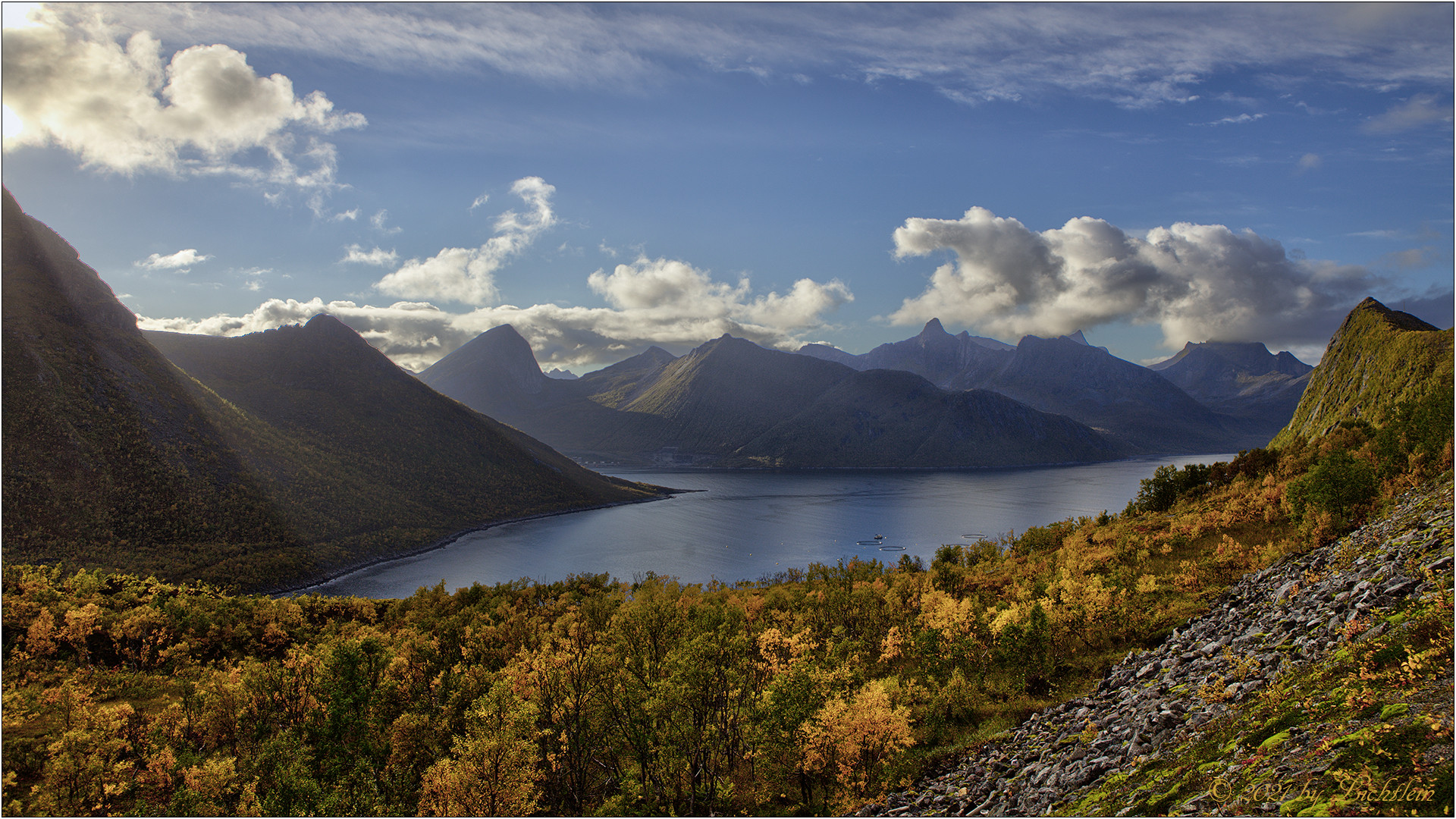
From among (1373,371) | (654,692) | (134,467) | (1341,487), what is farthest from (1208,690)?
(134,467)

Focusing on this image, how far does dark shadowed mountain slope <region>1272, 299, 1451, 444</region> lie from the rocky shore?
39001 mm

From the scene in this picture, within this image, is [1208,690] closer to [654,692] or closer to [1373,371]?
[654,692]

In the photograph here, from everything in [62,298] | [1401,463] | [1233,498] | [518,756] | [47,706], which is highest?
[62,298]

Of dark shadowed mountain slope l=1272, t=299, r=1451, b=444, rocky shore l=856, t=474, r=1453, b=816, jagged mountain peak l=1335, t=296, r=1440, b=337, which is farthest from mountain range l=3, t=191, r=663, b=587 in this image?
jagged mountain peak l=1335, t=296, r=1440, b=337

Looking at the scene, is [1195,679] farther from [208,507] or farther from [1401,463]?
[208,507]

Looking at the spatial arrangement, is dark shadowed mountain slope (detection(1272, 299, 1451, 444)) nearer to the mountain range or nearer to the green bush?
the green bush

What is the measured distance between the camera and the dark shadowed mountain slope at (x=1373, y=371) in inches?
2512

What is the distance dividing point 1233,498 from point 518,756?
2436 inches

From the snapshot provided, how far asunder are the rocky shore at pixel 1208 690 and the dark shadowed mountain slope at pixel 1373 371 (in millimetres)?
39001

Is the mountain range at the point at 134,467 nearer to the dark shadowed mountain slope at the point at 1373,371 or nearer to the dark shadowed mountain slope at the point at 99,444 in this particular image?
the dark shadowed mountain slope at the point at 99,444

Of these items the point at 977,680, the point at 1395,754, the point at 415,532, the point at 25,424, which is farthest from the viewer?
the point at 415,532

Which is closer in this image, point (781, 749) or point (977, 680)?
point (781, 749)

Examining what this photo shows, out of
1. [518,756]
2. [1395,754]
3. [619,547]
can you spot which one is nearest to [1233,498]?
[1395,754]

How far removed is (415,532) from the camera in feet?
588
